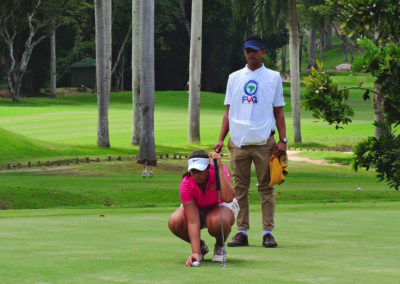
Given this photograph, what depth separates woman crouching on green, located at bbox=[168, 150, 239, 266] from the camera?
26.5ft

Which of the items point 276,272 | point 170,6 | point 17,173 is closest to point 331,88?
point 276,272

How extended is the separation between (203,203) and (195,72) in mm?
34069

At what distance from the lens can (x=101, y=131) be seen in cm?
3756

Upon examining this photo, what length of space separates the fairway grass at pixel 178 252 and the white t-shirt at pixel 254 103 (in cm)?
127

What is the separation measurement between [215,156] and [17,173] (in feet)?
64.2

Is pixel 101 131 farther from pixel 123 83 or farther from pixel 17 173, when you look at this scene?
pixel 123 83

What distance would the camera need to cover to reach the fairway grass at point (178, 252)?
273 inches

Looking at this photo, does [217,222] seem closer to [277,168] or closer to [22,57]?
[277,168]

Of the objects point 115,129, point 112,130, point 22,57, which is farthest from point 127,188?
point 22,57

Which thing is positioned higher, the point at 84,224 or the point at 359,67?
the point at 359,67

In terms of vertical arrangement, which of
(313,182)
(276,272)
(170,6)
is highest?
(170,6)

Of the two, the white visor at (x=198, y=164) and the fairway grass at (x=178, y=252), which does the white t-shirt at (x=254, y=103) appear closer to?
the fairway grass at (x=178, y=252)

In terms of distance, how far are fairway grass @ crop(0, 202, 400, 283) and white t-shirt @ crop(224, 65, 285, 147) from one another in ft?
4.18

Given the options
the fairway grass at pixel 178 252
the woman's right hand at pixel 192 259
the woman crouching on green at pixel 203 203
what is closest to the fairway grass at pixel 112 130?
the fairway grass at pixel 178 252
